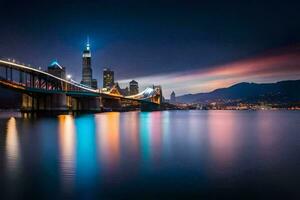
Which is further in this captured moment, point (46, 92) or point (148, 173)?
point (46, 92)

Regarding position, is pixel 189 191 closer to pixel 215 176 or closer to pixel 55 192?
pixel 215 176

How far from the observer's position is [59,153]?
2139 centimetres

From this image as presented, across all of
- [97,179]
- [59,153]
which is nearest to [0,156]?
[59,153]

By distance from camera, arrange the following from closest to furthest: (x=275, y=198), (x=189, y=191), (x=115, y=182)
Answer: (x=275, y=198) < (x=189, y=191) < (x=115, y=182)

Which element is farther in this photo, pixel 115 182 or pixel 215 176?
pixel 215 176

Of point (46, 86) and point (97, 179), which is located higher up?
point (46, 86)

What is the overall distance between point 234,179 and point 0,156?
13.1 meters

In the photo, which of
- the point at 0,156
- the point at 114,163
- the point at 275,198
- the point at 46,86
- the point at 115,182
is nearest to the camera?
the point at 275,198

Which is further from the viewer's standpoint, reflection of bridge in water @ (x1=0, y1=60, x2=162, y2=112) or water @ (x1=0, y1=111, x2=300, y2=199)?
reflection of bridge in water @ (x1=0, y1=60, x2=162, y2=112)

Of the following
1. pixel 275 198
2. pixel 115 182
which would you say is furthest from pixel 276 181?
pixel 115 182

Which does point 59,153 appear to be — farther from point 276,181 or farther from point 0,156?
point 276,181

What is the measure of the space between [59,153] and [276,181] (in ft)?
42.9

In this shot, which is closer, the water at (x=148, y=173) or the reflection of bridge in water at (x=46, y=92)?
the water at (x=148, y=173)

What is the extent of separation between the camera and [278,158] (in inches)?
789
